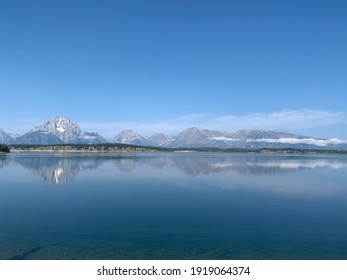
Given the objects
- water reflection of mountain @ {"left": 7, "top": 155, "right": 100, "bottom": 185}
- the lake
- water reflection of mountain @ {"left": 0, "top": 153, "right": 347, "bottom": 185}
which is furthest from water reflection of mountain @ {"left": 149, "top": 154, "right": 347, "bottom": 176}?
the lake

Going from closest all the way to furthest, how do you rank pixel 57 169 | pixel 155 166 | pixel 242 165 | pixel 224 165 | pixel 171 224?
1. pixel 171 224
2. pixel 57 169
3. pixel 155 166
4. pixel 224 165
5. pixel 242 165

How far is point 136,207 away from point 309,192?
2215cm

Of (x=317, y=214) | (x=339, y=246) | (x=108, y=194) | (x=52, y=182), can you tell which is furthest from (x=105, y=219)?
(x=52, y=182)

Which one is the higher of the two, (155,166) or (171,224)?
(171,224)

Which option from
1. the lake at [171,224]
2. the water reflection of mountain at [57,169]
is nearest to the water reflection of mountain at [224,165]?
the water reflection of mountain at [57,169]

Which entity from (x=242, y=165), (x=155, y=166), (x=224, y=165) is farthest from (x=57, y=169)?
(x=242, y=165)

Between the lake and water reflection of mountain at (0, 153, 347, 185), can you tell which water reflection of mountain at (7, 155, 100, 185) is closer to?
water reflection of mountain at (0, 153, 347, 185)

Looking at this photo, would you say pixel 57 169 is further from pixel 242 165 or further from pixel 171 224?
pixel 171 224

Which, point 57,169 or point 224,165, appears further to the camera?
point 224,165

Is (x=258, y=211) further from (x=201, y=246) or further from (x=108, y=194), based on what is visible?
(x=108, y=194)

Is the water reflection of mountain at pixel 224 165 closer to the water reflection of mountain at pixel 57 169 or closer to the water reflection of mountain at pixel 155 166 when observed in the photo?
the water reflection of mountain at pixel 155 166

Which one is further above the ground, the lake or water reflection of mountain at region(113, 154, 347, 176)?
the lake

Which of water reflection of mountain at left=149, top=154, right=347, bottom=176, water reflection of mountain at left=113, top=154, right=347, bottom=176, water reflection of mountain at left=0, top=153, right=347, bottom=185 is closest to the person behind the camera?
water reflection of mountain at left=0, top=153, right=347, bottom=185

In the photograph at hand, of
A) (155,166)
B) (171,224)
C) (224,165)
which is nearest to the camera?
(171,224)
